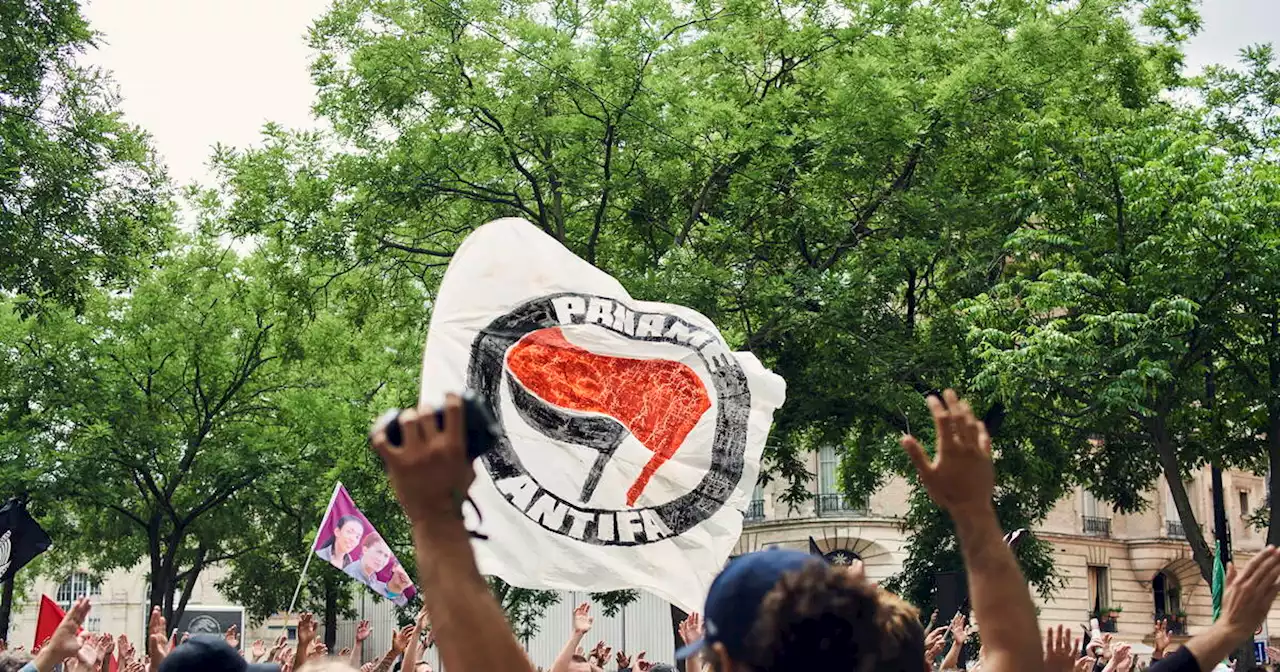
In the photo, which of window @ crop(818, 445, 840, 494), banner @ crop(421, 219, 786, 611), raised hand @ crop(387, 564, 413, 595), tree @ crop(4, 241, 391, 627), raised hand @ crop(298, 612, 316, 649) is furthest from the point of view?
window @ crop(818, 445, 840, 494)

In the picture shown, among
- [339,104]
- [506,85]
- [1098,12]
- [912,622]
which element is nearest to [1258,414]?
[1098,12]

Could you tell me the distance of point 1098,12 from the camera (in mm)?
22703

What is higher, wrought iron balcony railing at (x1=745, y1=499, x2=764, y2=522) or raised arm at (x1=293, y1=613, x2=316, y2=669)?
wrought iron balcony railing at (x1=745, y1=499, x2=764, y2=522)

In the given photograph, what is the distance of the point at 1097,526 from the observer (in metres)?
49.2

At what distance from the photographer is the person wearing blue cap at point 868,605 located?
2.41 m

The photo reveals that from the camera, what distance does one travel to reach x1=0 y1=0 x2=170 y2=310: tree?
18.5 meters

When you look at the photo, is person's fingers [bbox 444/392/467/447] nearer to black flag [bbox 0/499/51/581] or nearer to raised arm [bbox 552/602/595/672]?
raised arm [bbox 552/602/595/672]

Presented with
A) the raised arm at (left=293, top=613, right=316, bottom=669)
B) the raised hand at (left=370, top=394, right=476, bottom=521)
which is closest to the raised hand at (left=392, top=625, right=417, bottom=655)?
the raised arm at (left=293, top=613, right=316, bottom=669)

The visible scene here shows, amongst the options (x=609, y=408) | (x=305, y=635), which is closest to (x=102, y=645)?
(x=305, y=635)

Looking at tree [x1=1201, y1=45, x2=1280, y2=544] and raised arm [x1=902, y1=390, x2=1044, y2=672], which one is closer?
raised arm [x1=902, y1=390, x2=1044, y2=672]

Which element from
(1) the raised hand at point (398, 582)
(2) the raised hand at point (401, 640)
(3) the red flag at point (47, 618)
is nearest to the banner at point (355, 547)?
(1) the raised hand at point (398, 582)

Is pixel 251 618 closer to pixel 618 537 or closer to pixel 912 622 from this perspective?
pixel 618 537

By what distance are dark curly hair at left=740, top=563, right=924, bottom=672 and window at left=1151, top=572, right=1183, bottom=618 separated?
50952 mm

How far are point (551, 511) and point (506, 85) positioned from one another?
1229 cm
